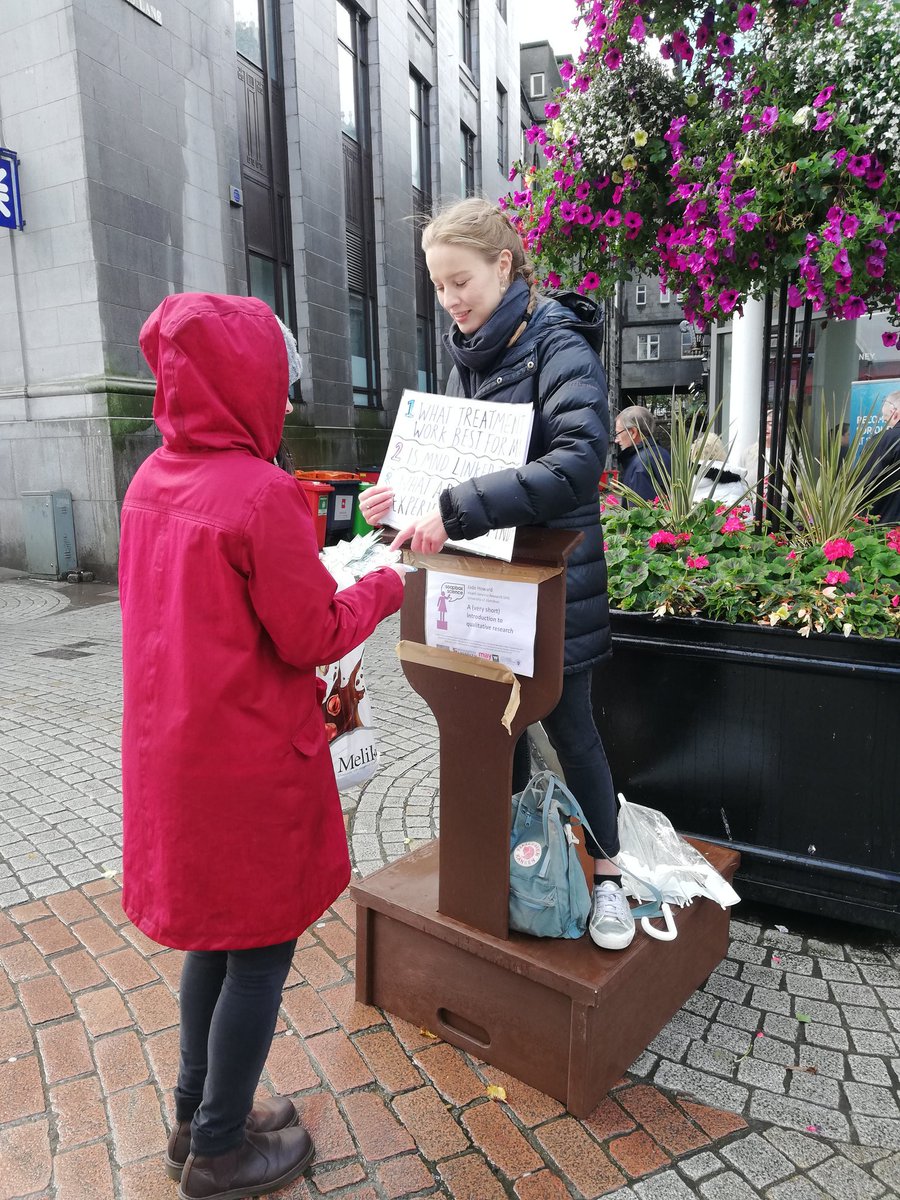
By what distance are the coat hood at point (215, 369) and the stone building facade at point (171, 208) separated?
881 centimetres

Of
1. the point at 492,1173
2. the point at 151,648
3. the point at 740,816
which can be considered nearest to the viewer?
the point at 151,648

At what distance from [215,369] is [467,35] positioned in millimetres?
26755

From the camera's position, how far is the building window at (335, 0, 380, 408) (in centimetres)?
1639

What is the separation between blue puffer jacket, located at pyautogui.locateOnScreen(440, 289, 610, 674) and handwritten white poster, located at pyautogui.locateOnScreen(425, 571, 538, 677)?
145 mm

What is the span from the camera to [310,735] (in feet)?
5.70

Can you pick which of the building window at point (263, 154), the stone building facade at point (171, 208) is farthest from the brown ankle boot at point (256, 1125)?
the building window at point (263, 154)

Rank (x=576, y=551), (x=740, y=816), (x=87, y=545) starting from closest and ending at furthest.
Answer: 1. (x=576, y=551)
2. (x=740, y=816)
3. (x=87, y=545)

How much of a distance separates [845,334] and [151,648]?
739cm

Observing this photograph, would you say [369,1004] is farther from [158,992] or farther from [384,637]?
[384,637]

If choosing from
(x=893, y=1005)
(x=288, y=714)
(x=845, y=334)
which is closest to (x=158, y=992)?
(x=288, y=714)

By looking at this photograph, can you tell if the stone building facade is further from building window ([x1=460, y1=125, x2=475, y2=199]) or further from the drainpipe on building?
the drainpipe on building

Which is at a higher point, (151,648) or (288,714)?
(151,648)

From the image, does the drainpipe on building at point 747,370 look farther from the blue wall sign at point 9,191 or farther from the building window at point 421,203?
the building window at point 421,203

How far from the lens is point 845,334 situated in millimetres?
7430
